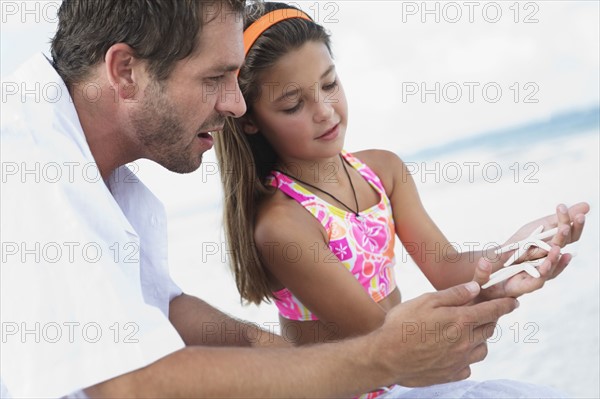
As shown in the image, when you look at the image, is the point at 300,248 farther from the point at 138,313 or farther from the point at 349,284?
the point at 138,313

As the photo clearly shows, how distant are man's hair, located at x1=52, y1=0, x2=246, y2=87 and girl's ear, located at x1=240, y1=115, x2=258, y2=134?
0.96ft

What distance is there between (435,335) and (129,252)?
53cm

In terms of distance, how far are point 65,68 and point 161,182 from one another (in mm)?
4301

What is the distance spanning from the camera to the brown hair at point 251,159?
1.64 m

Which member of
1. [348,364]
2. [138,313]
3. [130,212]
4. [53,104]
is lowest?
[348,364]

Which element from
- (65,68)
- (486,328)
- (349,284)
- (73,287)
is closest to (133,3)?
(65,68)

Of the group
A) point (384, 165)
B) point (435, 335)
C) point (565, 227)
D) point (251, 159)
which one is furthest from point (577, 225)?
point (251, 159)

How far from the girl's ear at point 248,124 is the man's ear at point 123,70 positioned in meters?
0.32

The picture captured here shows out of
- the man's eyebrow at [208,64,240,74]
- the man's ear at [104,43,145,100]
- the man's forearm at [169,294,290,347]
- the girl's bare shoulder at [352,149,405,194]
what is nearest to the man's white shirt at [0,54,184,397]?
the man's ear at [104,43,145,100]

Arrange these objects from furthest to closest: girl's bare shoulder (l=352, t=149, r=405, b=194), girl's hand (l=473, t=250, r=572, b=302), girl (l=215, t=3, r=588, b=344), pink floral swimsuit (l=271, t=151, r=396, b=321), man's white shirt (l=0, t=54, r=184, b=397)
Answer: girl's bare shoulder (l=352, t=149, r=405, b=194) → pink floral swimsuit (l=271, t=151, r=396, b=321) → girl (l=215, t=3, r=588, b=344) → girl's hand (l=473, t=250, r=572, b=302) → man's white shirt (l=0, t=54, r=184, b=397)

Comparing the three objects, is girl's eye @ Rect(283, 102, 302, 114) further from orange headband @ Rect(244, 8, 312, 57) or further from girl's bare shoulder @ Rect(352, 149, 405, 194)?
girl's bare shoulder @ Rect(352, 149, 405, 194)

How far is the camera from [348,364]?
1.23m

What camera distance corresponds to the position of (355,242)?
172 centimetres

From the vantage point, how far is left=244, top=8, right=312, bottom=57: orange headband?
1.66 m
